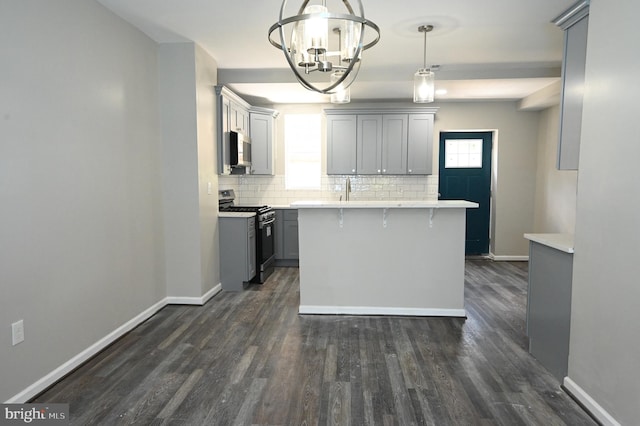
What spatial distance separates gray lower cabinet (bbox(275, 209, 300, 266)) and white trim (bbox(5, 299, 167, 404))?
2.32m

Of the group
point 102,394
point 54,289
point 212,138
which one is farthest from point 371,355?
point 212,138

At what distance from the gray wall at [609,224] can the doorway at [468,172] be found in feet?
13.2

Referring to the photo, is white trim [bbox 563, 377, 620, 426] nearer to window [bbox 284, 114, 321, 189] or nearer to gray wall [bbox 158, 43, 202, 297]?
gray wall [bbox 158, 43, 202, 297]

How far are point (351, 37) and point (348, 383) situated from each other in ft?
6.68

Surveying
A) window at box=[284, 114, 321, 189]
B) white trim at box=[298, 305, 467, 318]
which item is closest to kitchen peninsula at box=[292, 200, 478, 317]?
white trim at box=[298, 305, 467, 318]

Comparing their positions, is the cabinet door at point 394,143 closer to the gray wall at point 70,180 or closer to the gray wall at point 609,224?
the gray wall at point 70,180

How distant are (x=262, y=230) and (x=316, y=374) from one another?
270 cm

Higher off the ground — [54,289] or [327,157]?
[327,157]

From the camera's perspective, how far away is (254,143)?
18.8ft

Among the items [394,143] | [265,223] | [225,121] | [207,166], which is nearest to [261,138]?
[225,121]

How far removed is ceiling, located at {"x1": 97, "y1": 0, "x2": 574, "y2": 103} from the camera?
10.1 ft

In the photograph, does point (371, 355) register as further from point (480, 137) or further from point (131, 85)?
point (480, 137)

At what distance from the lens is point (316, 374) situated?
8.45ft

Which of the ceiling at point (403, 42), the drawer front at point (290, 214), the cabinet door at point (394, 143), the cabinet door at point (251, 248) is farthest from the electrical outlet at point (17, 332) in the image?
the cabinet door at point (394, 143)
